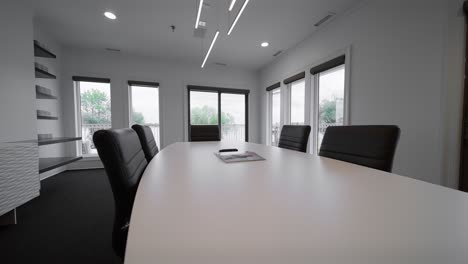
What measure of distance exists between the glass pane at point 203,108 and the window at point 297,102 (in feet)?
6.69

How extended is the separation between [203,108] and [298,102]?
2454mm

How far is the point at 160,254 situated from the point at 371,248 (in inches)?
13.5

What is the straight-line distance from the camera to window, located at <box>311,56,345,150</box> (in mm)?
2797

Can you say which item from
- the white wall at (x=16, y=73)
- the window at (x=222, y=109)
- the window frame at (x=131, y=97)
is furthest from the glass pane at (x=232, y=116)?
the white wall at (x=16, y=73)

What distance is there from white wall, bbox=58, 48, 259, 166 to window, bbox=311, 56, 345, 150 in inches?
83.1

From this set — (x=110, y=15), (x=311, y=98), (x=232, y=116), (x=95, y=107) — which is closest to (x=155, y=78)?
(x=95, y=107)

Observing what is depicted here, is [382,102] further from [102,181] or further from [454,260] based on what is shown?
[102,181]

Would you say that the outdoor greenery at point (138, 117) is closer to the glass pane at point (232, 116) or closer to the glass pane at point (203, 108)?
the glass pane at point (203, 108)

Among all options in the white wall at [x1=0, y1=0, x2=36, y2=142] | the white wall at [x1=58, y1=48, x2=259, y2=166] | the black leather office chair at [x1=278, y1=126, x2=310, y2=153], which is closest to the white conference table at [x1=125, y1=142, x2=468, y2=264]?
the black leather office chair at [x1=278, y1=126, x2=310, y2=153]

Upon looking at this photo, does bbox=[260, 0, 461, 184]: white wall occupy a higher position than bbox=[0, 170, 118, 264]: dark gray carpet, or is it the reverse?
bbox=[260, 0, 461, 184]: white wall

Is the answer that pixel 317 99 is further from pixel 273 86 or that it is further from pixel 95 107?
pixel 95 107

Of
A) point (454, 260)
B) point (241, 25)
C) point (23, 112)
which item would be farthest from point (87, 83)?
point (454, 260)

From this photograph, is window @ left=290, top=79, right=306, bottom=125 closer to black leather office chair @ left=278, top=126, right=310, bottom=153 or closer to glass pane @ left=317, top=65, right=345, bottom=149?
glass pane @ left=317, top=65, right=345, bottom=149

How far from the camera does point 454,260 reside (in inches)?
10.4
